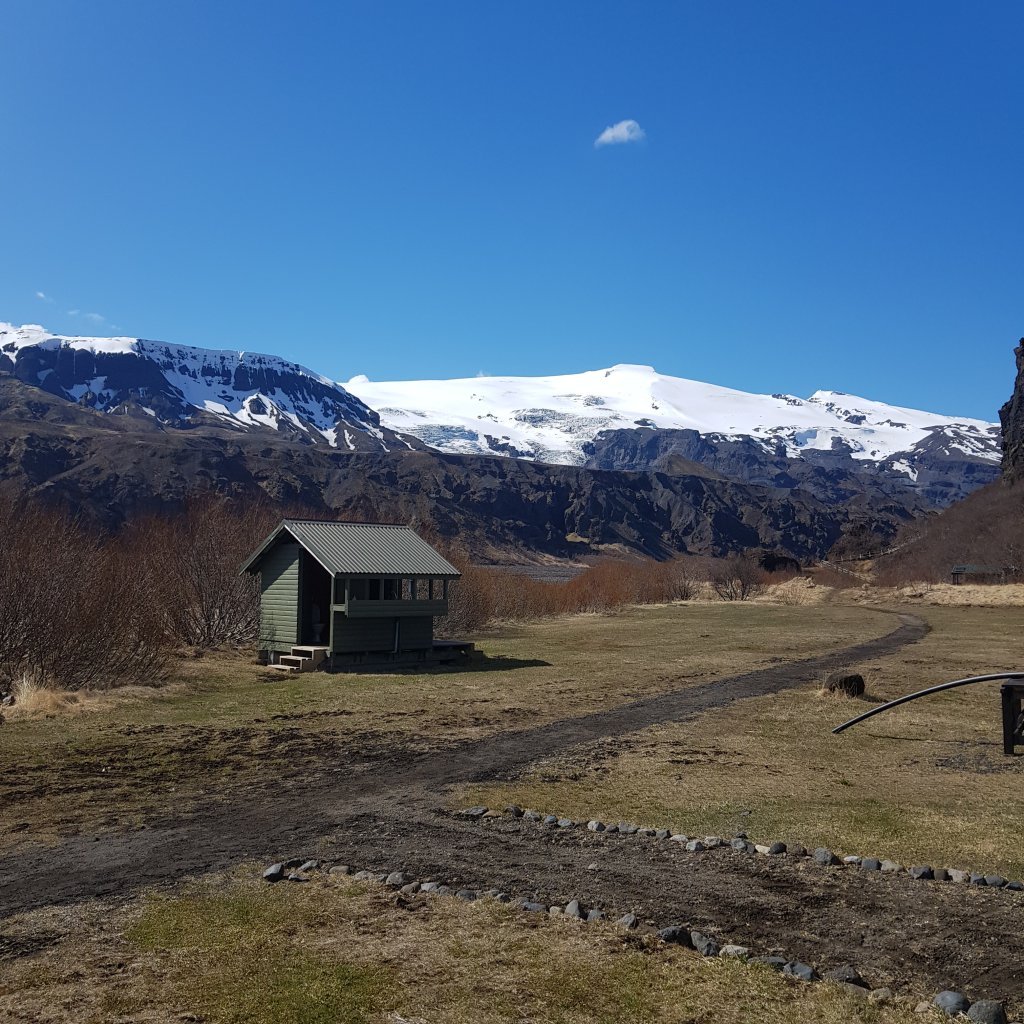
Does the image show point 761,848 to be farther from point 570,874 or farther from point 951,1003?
point 951,1003

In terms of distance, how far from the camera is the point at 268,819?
1183cm

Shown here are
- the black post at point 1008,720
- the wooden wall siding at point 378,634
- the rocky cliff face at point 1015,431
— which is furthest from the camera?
the rocky cliff face at point 1015,431

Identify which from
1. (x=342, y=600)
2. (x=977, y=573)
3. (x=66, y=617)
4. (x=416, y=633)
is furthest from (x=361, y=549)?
(x=977, y=573)

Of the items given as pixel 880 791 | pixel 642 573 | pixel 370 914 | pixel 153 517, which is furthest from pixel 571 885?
pixel 642 573

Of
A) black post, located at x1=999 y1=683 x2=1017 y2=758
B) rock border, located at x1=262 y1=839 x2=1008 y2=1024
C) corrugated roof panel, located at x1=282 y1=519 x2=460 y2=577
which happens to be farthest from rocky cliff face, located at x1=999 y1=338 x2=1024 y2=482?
rock border, located at x1=262 y1=839 x2=1008 y2=1024

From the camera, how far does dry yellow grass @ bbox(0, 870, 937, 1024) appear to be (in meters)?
6.53

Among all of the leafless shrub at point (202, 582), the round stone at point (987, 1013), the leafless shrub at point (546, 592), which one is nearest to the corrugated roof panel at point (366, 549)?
the leafless shrub at point (202, 582)

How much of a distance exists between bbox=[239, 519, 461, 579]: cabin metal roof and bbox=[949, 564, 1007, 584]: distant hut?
73.9 metres

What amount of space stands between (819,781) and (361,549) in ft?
63.3

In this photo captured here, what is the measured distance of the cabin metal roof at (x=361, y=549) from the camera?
96.8ft

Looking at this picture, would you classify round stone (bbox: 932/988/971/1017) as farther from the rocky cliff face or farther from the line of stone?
the rocky cliff face

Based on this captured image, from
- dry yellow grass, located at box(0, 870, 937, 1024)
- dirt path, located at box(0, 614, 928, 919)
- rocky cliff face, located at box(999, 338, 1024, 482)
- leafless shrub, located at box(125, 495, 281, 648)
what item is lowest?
dirt path, located at box(0, 614, 928, 919)

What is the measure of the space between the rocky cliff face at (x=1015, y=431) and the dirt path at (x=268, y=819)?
130 metres

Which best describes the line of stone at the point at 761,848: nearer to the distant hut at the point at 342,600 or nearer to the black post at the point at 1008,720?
the black post at the point at 1008,720
